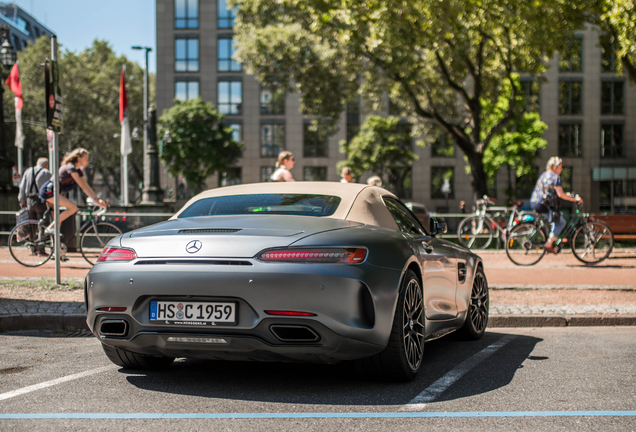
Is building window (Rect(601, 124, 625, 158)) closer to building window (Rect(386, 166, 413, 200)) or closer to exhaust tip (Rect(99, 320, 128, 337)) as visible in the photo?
building window (Rect(386, 166, 413, 200))

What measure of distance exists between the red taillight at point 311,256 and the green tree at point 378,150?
138 ft

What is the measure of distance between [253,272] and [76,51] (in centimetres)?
6059

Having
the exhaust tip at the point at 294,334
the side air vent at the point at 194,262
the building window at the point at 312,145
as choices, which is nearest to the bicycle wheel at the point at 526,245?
the exhaust tip at the point at 294,334

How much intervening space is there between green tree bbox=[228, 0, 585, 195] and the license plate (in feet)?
46.3

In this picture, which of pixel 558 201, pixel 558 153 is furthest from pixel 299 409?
pixel 558 153

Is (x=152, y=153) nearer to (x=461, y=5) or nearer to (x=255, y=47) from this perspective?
(x=255, y=47)

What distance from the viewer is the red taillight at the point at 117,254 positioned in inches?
158

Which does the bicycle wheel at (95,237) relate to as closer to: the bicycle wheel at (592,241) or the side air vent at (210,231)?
the side air vent at (210,231)

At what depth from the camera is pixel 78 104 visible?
177 feet

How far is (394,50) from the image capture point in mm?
22625

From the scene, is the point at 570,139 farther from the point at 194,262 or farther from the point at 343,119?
the point at 194,262

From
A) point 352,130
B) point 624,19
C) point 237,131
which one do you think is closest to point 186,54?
point 237,131

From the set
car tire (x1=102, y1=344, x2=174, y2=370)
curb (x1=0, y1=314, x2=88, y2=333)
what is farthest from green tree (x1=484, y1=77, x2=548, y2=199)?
car tire (x1=102, y1=344, x2=174, y2=370)

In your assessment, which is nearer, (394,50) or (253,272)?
(253,272)
